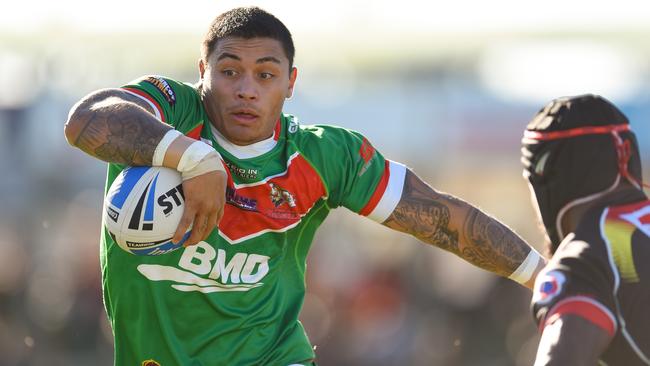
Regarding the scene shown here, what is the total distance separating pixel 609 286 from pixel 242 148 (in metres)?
2.55

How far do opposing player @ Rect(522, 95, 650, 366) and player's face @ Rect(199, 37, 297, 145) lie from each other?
180 centimetres

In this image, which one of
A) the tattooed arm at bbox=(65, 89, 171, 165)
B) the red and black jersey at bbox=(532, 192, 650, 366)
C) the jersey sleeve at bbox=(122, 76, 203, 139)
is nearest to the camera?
the red and black jersey at bbox=(532, 192, 650, 366)

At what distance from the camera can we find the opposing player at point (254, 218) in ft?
19.7

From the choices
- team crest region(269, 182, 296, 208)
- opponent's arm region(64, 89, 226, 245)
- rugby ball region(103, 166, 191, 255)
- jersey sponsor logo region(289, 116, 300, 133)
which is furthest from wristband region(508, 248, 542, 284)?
rugby ball region(103, 166, 191, 255)

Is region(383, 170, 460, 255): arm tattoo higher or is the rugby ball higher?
the rugby ball

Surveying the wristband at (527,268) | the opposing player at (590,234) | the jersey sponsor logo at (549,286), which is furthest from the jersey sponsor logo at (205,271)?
the jersey sponsor logo at (549,286)

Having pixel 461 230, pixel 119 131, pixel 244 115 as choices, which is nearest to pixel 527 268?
pixel 461 230

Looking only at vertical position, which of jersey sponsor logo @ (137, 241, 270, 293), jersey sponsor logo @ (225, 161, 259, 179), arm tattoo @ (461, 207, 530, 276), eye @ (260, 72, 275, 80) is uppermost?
eye @ (260, 72, 275, 80)

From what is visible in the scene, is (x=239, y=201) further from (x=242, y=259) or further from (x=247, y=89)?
(x=247, y=89)

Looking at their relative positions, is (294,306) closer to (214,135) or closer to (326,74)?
(214,135)

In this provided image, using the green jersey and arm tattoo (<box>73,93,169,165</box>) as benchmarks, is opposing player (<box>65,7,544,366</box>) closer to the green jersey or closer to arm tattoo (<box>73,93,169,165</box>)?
the green jersey

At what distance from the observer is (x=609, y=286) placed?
4.18 m

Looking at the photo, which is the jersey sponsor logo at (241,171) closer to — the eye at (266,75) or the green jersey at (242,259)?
the green jersey at (242,259)

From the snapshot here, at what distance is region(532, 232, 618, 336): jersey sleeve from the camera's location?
4.11 meters
